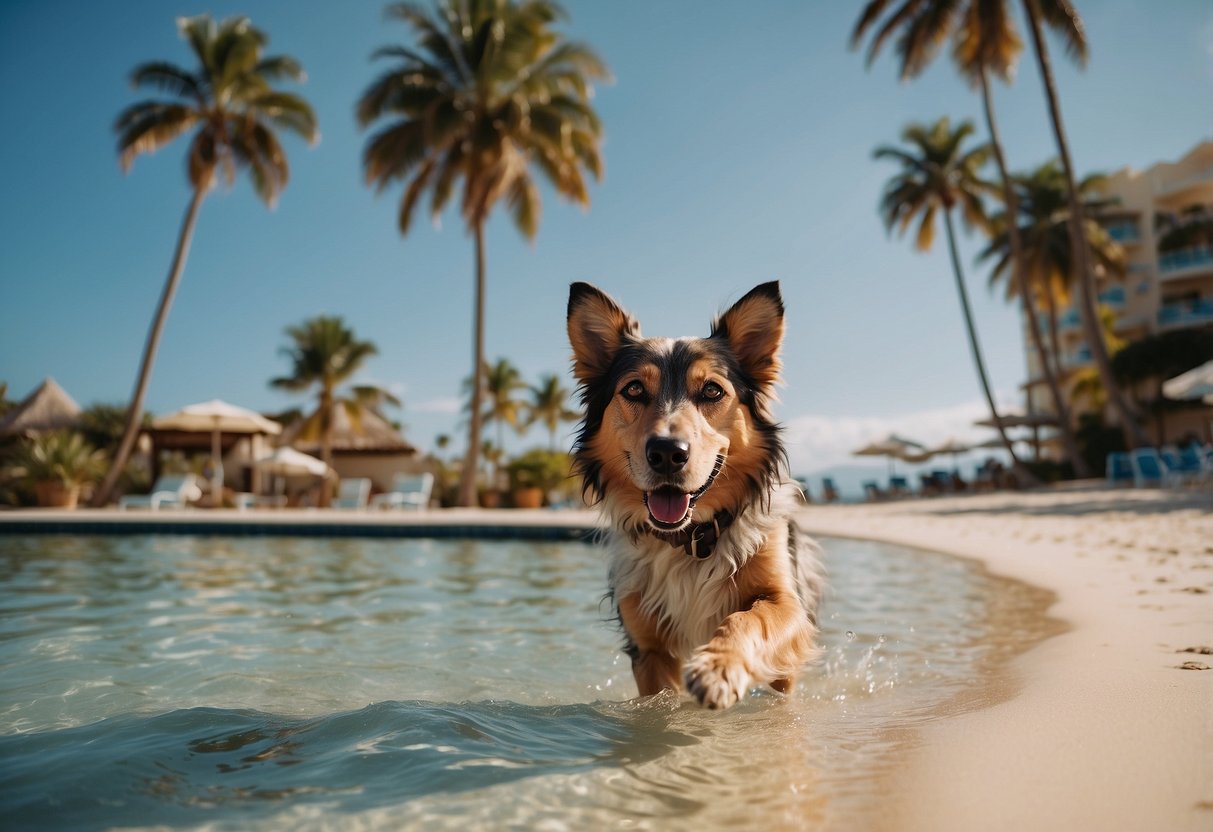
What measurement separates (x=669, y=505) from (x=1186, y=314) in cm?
6165

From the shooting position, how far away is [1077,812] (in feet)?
6.47

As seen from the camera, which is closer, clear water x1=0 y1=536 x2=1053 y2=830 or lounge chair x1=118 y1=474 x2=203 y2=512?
clear water x1=0 y1=536 x2=1053 y2=830

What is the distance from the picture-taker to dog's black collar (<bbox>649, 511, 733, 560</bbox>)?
344cm

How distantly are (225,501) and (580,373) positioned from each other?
3031cm

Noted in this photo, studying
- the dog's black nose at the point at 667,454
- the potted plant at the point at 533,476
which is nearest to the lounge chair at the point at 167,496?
the potted plant at the point at 533,476

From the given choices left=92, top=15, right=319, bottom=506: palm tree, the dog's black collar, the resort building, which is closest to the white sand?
the dog's black collar

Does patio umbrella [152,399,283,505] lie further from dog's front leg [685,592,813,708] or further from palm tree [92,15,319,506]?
dog's front leg [685,592,813,708]

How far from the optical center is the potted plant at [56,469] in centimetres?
2686

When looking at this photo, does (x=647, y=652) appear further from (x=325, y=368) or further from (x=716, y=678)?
(x=325, y=368)

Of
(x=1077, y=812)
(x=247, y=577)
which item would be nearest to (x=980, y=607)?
(x=1077, y=812)

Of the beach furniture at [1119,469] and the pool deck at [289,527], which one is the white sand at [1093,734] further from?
the beach furniture at [1119,469]

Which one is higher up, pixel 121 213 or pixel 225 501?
pixel 121 213

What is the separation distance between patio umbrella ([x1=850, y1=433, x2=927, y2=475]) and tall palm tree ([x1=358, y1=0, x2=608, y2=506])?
21.5 m

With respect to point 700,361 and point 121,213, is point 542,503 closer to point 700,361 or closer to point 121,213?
point 121,213
